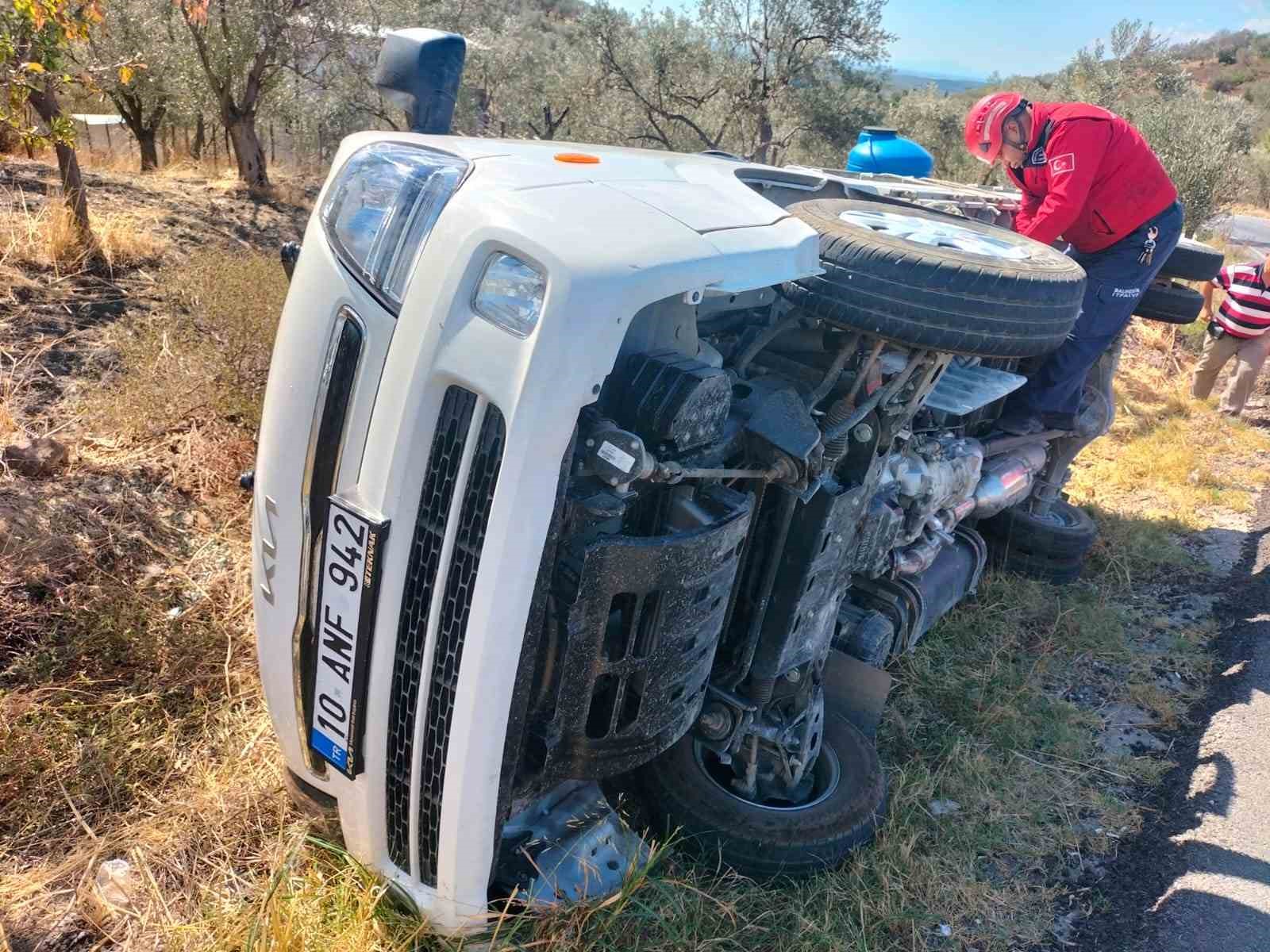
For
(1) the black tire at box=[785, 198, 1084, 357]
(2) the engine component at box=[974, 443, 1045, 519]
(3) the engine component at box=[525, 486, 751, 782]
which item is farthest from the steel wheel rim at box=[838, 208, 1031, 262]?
(3) the engine component at box=[525, 486, 751, 782]

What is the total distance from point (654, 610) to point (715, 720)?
0.73m

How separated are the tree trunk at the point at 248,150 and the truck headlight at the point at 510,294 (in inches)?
408

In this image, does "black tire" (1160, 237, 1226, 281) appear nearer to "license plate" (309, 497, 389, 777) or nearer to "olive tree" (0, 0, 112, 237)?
"license plate" (309, 497, 389, 777)

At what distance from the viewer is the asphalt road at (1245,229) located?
16938 mm

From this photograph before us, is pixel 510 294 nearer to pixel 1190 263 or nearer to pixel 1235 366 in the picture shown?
pixel 1190 263

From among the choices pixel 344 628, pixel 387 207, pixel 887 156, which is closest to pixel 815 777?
pixel 344 628

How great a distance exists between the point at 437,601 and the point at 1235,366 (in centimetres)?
868

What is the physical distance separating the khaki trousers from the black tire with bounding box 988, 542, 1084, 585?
451cm

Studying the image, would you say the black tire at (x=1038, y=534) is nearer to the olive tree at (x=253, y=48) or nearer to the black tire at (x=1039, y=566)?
the black tire at (x=1039, y=566)

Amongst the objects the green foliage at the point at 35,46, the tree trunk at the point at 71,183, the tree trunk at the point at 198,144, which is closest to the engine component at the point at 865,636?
the green foliage at the point at 35,46

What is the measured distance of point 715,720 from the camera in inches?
104

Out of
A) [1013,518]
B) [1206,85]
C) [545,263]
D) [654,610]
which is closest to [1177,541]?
[1013,518]

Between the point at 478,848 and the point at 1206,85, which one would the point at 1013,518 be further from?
the point at 1206,85

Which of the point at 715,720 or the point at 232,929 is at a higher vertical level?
Answer: the point at 715,720
